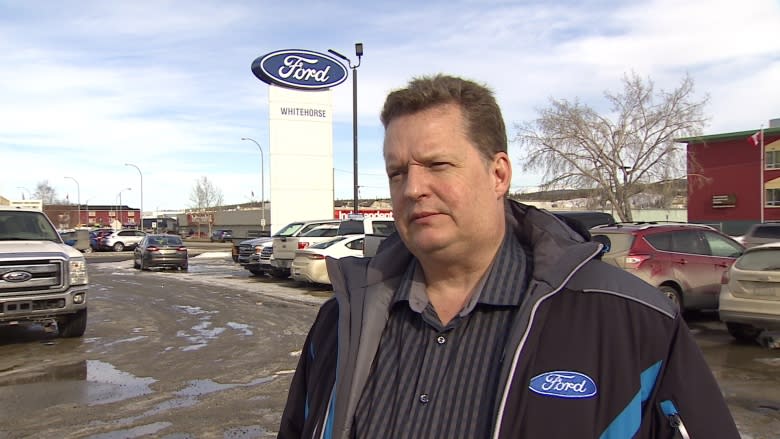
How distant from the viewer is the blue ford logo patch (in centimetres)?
157

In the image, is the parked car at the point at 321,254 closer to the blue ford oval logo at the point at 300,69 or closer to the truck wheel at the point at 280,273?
the truck wheel at the point at 280,273

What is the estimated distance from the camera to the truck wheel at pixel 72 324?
948cm

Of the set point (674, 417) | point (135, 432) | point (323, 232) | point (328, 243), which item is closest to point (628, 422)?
point (674, 417)

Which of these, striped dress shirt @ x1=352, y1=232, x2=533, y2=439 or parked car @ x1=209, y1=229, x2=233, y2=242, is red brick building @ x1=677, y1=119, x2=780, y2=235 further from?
striped dress shirt @ x1=352, y1=232, x2=533, y2=439

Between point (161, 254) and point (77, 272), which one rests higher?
point (77, 272)

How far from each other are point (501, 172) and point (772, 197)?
168ft

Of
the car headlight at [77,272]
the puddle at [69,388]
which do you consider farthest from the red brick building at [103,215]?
the puddle at [69,388]

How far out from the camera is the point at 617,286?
1682 millimetres

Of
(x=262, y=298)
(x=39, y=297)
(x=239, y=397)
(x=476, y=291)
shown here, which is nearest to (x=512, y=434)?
(x=476, y=291)

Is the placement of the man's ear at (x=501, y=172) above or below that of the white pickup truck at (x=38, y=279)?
above

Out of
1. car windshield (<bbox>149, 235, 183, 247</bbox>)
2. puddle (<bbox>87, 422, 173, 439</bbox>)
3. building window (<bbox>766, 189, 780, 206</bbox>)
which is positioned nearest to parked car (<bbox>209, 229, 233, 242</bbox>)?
car windshield (<bbox>149, 235, 183, 247</bbox>)

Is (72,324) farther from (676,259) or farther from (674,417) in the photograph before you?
(674,417)

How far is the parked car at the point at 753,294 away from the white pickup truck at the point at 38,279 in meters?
9.25

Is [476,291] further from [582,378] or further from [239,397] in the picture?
[239,397]
